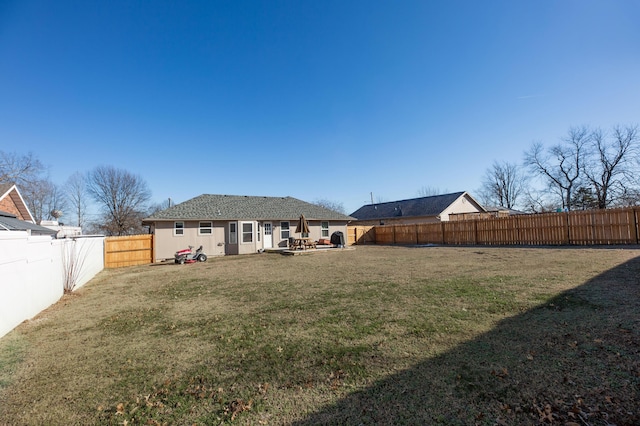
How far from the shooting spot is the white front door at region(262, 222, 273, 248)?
21969 millimetres

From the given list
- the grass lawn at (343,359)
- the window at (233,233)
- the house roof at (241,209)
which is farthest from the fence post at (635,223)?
the window at (233,233)

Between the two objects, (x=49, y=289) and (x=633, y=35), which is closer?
(x=49, y=289)

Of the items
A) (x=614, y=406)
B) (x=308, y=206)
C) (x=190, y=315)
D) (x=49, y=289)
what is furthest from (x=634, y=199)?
(x=49, y=289)

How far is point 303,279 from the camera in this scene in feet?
31.4

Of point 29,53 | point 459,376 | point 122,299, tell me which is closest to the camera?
point 459,376

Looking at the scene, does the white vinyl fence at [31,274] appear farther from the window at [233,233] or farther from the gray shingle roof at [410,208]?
the gray shingle roof at [410,208]

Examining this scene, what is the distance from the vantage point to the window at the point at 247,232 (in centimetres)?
2066

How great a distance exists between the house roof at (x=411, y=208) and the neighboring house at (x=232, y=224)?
11.1m

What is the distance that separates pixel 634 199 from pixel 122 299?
43.7m

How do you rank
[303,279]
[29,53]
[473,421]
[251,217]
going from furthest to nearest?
[251,217] < [29,53] < [303,279] < [473,421]

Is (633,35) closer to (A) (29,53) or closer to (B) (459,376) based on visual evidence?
(B) (459,376)

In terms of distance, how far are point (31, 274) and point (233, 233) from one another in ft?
47.5

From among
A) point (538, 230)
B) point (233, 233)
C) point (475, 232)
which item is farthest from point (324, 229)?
point (538, 230)

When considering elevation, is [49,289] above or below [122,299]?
above
